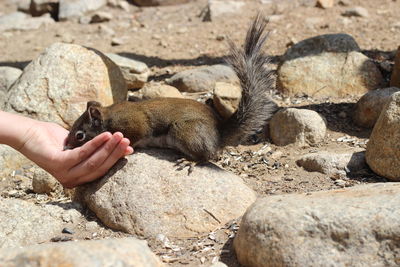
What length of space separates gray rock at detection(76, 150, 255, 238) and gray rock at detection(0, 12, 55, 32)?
7896 mm

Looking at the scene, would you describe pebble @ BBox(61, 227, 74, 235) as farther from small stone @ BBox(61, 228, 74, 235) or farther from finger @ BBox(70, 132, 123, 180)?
finger @ BBox(70, 132, 123, 180)

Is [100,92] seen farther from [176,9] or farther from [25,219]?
[176,9]

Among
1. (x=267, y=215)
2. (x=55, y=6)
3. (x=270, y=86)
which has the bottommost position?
(x=55, y=6)

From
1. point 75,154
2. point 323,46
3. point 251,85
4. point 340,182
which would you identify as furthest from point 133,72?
point 340,182

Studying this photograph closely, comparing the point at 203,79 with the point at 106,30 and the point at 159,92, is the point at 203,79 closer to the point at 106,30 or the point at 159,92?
the point at 159,92

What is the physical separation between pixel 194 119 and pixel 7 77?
12.5 ft

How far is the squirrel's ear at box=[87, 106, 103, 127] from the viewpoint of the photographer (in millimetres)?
4699

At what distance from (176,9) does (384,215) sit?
906 cm

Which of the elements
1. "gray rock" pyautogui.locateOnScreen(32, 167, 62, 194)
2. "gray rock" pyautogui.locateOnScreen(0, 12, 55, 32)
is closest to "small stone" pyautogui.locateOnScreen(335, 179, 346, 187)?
"gray rock" pyautogui.locateOnScreen(32, 167, 62, 194)

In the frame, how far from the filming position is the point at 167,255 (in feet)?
12.0

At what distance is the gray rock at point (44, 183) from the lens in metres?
5.27

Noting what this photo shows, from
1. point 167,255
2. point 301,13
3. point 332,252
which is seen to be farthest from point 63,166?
point 301,13

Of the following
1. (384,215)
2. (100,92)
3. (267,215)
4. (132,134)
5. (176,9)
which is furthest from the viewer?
(176,9)

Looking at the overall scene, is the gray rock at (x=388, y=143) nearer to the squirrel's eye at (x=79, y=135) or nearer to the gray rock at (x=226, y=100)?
the gray rock at (x=226, y=100)
